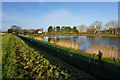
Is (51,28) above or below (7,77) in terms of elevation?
above

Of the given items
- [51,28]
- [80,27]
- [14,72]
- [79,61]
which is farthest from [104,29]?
[14,72]

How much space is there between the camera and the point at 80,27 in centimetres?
8550

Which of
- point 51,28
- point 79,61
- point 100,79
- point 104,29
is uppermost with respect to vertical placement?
point 51,28

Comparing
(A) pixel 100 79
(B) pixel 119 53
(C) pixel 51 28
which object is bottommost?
(A) pixel 100 79

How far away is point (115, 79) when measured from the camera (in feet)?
12.7

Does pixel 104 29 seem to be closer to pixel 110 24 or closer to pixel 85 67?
pixel 110 24

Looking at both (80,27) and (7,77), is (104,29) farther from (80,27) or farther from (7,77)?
(7,77)

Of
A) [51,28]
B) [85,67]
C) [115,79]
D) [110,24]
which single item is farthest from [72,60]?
[51,28]

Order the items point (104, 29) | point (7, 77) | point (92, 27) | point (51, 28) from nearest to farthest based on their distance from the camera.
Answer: point (7, 77) < point (104, 29) < point (92, 27) < point (51, 28)

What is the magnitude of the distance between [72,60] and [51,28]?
7831cm

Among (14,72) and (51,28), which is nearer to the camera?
(14,72)

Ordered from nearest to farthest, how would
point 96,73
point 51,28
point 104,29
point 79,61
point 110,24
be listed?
1. point 96,73
2. point 79,61
3. point 110,24
4. point 104,29
5. point 51,28

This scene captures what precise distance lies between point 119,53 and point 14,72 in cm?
781

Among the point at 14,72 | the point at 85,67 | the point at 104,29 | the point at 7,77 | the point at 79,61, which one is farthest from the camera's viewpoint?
the point at 104,29
